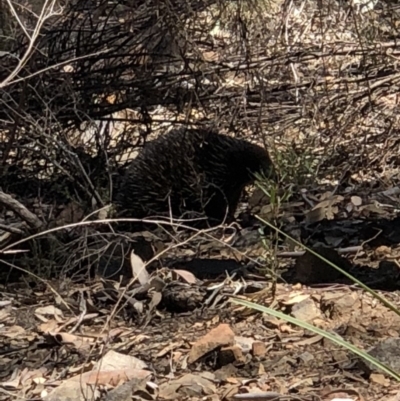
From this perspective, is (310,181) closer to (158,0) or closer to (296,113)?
(296,113)

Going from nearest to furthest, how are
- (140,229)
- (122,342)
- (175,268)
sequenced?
(122,342), (175,268), (140,229)

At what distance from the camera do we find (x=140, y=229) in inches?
220

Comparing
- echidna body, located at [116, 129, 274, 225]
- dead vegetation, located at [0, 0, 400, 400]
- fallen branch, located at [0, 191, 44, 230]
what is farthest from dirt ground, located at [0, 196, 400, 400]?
echidna body, located at [116, 129, 274, 225]

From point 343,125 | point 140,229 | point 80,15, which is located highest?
point 80,15

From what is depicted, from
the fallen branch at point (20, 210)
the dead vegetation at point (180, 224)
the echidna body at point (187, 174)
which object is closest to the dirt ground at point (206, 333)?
the dead vegetation at point (180, 224)

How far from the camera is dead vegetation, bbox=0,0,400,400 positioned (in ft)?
10.6

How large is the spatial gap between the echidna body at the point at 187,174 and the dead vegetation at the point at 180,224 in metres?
0.13

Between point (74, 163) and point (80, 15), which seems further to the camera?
point (80, 15)

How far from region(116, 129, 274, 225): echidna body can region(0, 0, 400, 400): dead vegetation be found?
13cm

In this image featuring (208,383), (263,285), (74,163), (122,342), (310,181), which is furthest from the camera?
(310,181)

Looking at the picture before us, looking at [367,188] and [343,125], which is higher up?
[343,125]

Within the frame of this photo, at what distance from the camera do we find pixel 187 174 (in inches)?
246

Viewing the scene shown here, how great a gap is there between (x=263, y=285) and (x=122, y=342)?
0.71m

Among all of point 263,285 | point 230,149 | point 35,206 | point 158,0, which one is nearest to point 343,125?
point 230,149
